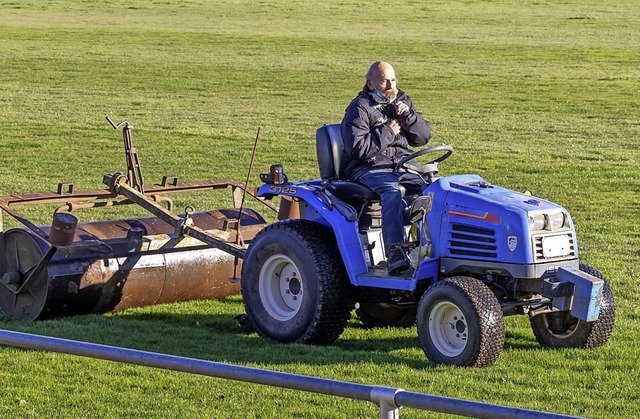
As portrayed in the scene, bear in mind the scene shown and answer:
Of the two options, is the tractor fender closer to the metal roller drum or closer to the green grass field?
the green grass field

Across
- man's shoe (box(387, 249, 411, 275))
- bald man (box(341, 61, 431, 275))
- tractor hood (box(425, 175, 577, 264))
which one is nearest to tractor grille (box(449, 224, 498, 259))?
tractor hood (box(425, 175, 577, 264))

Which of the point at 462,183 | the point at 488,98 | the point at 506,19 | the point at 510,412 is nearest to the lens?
the point at 510,412

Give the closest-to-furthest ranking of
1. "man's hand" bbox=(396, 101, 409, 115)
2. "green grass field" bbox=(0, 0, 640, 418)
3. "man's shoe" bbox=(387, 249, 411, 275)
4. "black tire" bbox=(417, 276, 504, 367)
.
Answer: "green grass field" bbox=(0, 0, 640, 418)
"black tire" bbox=(417, 276, 504, 367)
"man's shoe" bbox=(387, 249, 411, 275)
"man's hand" bbox=(396, 101, 409, 115)

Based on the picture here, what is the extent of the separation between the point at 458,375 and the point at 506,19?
46.4 m

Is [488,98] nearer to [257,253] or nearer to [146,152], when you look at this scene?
[146,152]

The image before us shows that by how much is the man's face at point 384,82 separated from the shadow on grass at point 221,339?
173 centimetres

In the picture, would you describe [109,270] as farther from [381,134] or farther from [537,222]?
[537,222]

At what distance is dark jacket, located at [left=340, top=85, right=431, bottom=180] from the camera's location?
9938 millimetres

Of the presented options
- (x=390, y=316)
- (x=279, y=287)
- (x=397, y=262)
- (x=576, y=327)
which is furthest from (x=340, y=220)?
(x=576, y=327)

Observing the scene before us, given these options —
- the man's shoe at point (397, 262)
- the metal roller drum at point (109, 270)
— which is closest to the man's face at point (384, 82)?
the man's shoe at point (397, 262)

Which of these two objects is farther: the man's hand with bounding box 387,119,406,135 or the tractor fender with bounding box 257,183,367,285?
the man's hand with bounding box 387,119,406,135

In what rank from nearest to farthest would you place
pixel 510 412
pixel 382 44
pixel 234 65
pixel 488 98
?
pixel 510 412
pixel 488 98
pixel 234 65
pixel 382 44

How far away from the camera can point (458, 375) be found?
8.78 metres

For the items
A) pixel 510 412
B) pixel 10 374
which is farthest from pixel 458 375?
pixel 510 412
